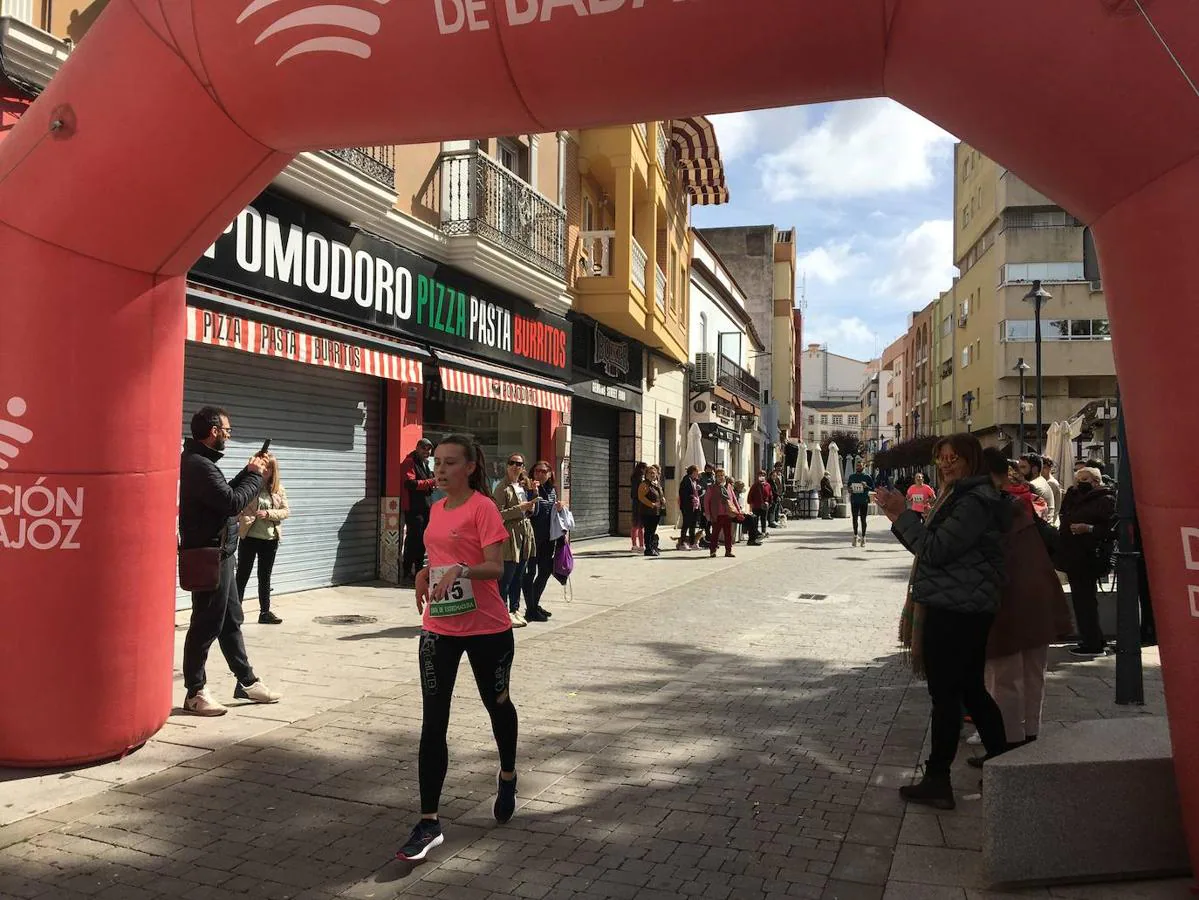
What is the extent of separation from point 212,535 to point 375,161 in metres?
7.08

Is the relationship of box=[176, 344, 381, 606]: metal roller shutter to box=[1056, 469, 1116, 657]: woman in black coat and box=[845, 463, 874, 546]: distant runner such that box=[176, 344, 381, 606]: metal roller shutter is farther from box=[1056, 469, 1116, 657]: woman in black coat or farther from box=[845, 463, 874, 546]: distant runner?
box=[845, 463, 874, 546]: distant runner

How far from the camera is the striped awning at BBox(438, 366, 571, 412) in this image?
13.4 m

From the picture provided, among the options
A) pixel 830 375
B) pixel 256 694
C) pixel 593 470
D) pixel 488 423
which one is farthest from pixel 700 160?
pixel 830 375

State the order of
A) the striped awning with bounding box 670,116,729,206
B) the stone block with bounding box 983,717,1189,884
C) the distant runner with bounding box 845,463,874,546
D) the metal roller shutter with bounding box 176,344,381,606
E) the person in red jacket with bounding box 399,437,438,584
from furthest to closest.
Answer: the striped awning with bounding box 670,116,729,206
the distant runner with bounding box 845,463,874,546
the person in red jacket with bounding box 399,437,438,584
the metal roller shutter with bounding box 176,344,381,606
the stone block with bounding box 983,717,1189,884

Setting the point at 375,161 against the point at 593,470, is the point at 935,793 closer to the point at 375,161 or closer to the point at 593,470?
the point at 375,161

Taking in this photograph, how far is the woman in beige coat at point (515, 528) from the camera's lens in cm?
827

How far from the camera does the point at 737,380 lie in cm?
3731

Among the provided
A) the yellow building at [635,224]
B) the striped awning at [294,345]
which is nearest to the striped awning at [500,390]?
the striped awning at [294,345]

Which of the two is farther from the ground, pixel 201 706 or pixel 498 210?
pixel 498 210

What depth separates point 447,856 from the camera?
12.5ft

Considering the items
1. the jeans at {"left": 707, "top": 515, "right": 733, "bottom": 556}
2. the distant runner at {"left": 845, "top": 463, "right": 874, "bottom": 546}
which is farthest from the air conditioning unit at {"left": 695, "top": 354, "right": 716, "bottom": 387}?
the jeans at {"left": 707, "top": 515, "right": 733, "bottom": 556}

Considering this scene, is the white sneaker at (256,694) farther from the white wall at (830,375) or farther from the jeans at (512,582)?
the white wall at (830,375)

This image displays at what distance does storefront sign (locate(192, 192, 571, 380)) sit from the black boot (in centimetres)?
750

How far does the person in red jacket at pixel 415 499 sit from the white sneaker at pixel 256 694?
505cm
